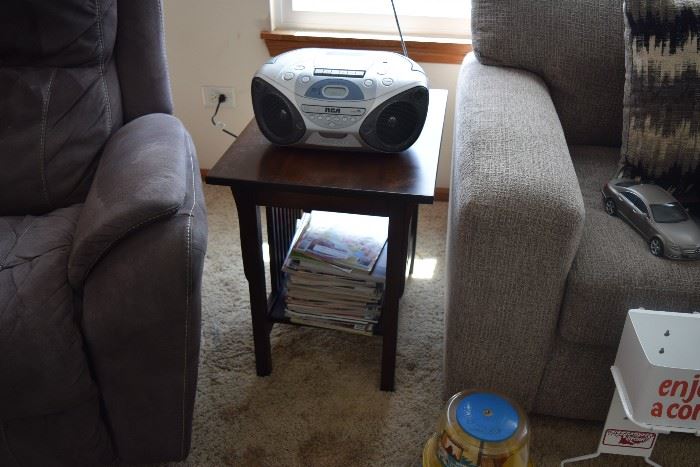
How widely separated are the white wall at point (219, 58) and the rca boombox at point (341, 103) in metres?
0.72

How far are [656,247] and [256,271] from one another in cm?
76

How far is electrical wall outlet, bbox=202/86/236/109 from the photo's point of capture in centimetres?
200

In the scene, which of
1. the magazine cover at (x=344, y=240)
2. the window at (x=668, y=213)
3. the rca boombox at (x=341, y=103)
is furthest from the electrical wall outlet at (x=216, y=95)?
the window at (x=668, y=213)

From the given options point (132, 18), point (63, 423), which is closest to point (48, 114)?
point (132, 18)

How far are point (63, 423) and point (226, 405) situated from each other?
36cm

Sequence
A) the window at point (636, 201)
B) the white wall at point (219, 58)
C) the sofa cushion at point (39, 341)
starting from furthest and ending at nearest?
the white wall at point (219, 58) → the window at point (636, 201) → the sofa cushion at point (39, 341)

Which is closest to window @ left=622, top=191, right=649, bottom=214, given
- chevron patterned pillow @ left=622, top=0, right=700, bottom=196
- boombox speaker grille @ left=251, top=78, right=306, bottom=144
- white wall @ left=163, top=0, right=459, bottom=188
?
chevron patterned pillow @ left=622, top=0, right=700, bottom=196

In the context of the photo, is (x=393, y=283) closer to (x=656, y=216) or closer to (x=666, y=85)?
(x=656, y=216)

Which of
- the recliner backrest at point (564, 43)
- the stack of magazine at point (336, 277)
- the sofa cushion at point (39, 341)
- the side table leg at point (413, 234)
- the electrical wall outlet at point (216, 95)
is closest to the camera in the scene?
the sofa cushion at point (39, 341)

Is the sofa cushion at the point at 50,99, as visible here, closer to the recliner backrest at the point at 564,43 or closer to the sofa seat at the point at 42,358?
the sofa seat at the point at 42,358

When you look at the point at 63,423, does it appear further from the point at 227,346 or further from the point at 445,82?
the point at 445,82

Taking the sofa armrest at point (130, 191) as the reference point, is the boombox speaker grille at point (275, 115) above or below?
above

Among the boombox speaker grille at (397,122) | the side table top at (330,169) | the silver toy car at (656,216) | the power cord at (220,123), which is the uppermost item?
the boombox speaker grille at (397,122)

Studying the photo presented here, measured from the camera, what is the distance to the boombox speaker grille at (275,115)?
118 centimetres
